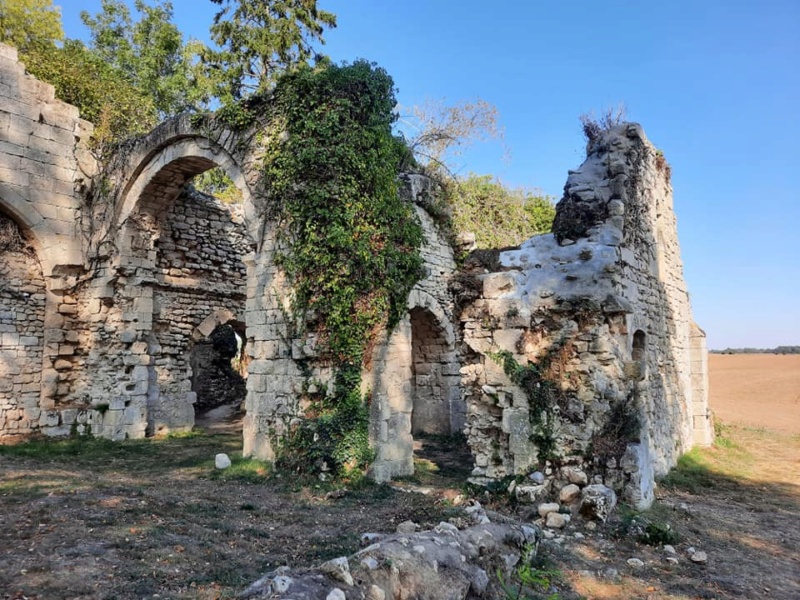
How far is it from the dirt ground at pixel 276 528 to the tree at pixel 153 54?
15267 millimetres

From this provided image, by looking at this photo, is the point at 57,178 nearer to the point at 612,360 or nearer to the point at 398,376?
the point at 398,376

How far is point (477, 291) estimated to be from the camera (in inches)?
260

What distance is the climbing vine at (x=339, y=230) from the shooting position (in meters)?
6.50

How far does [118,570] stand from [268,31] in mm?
19630

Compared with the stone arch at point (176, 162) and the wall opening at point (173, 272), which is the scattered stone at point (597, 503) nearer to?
the stone arch at point (176, 162)

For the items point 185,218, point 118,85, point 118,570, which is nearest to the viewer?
point 118,570

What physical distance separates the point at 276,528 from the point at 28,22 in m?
17.6

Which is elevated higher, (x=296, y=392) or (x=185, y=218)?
(x=185, y=218)

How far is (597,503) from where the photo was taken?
16.3ft

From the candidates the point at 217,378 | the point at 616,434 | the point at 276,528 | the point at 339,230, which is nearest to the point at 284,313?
the point at 339,230

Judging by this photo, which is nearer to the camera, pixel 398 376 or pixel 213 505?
pixel 213 505

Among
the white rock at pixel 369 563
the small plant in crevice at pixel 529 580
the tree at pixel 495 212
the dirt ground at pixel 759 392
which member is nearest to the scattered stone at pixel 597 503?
the small plant in crevice at pixel 529 580

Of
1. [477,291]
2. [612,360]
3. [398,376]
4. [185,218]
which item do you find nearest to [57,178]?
[185,218]

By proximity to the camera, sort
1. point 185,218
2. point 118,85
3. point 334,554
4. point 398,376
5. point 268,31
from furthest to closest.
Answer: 1. point 268,31
2. point 118,85
3. point 185,218
4. point 398,376
5. point 334,554
